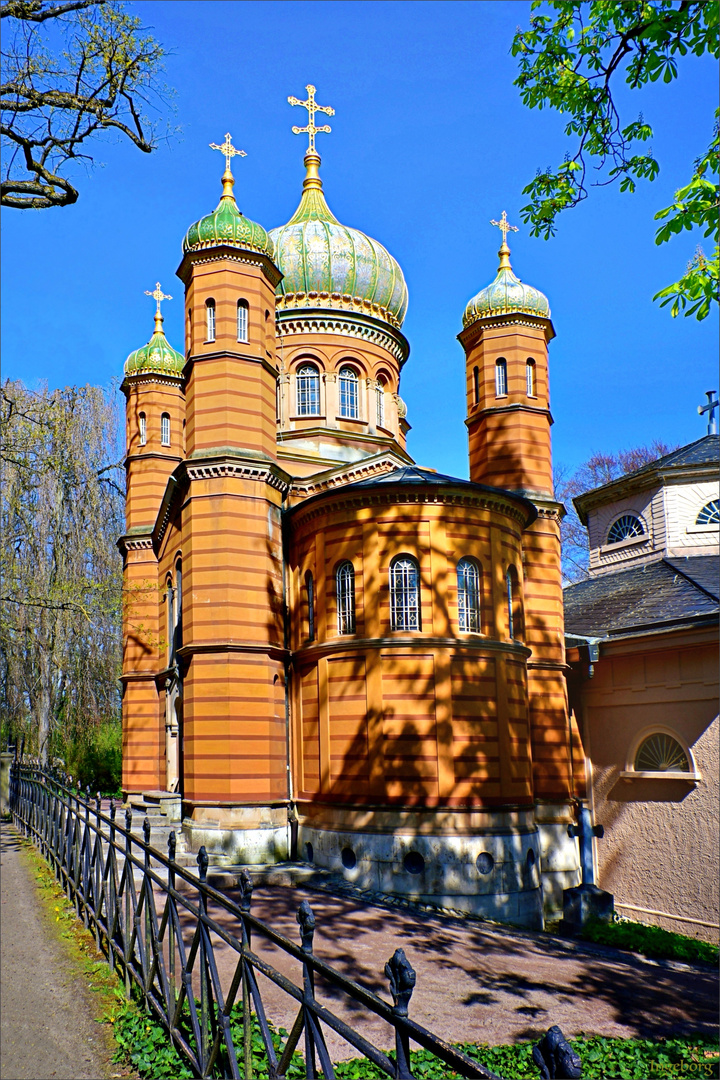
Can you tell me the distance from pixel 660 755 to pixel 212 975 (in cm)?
1563

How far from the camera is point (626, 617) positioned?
21094mm

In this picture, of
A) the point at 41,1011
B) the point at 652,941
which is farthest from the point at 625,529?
the point at 41,1011

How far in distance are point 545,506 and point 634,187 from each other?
1353 cm


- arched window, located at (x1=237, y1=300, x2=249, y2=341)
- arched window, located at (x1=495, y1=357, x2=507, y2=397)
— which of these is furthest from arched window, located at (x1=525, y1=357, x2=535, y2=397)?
arched window, located at (x1=237, y1=300, x2=249, y2=341)

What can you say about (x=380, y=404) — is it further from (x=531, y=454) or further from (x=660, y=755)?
(x=660, y=755)

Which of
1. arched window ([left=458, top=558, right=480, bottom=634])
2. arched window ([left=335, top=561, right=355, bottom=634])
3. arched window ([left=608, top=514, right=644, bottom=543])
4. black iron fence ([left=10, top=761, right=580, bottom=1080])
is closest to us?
black iron fence ([left=10, top=761, right=580, bottom=1080])

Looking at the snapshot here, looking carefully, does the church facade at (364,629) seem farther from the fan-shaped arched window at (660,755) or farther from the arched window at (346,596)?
the fan-shaped arched window at (660,755)

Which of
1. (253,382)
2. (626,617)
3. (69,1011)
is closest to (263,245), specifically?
(253,382)

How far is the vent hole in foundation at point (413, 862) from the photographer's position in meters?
15.9

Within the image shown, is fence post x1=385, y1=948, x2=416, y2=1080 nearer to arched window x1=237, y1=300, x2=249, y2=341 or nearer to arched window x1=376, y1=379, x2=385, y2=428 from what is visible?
arched window x1=237, y1=300, x2=249, y2=341

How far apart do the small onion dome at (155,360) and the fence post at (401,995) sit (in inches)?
975

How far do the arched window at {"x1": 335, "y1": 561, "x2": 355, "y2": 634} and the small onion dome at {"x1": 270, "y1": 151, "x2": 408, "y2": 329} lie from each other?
8.93 metres

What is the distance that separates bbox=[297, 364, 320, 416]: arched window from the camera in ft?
76.9

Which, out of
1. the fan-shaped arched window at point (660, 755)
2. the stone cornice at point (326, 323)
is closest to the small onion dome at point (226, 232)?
the stone cornice at point (326, 323)
